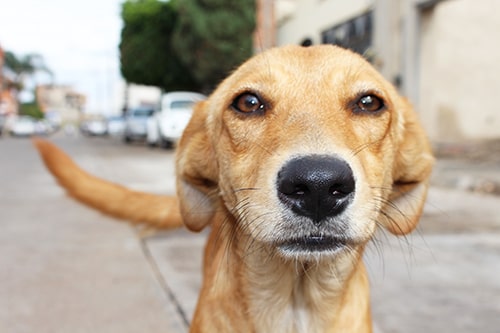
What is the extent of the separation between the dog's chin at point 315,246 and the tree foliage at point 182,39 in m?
17.9

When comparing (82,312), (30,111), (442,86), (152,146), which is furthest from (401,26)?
(30,111)

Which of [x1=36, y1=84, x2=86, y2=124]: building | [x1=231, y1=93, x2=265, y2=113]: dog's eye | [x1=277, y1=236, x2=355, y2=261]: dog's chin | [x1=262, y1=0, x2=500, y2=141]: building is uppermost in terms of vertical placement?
[x1=36, y1=84, x2=86, y2=124]: building

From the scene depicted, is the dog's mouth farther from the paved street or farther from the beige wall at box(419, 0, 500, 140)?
the beige wall at box(419, 0, 500, 140)

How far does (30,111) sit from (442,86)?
104328mm

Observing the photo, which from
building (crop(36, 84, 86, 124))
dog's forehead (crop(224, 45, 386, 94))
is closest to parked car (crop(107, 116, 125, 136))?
dog's forehead (crop(224, 45, 386, 94))

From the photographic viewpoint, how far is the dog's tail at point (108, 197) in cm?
303

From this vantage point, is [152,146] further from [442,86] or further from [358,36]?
[442,86]

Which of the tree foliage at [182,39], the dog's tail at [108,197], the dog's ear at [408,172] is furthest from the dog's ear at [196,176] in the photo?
the tree foliage at [182,39]

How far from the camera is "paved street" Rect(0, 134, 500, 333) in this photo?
3299mm

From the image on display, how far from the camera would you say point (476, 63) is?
1566 cm

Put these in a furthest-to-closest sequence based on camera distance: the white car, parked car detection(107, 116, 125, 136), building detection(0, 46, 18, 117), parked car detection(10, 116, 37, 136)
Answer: building detection(0, 46, 18, 117), parked car detection(10, 116, 37, 136), parked car detection(107, 116, 125, 136), the white car

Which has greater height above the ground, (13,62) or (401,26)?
(13,62)

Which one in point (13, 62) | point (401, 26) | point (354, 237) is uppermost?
point (13, 62)

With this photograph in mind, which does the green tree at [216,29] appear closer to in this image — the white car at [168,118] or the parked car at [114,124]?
the white car at [168,118]
